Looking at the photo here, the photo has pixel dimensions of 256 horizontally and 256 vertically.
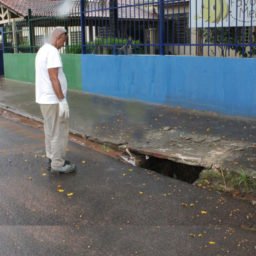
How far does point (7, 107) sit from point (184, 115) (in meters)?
4.80

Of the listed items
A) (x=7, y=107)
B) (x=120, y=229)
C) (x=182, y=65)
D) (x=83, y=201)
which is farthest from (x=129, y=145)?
(x=7, y=107)

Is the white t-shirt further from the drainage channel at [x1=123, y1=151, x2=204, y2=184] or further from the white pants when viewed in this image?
the drainage channel at [x1=123, y1=151, x2=204, y2=184]

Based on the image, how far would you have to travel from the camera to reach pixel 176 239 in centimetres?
325

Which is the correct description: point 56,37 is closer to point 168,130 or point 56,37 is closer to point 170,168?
point 170,168

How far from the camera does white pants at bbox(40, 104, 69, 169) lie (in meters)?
4.73

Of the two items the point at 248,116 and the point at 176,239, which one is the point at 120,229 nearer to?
the point at 176,239

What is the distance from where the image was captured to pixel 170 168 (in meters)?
5.29

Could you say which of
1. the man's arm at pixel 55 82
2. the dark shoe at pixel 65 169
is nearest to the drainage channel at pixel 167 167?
the dark shoe at pixel 65 169

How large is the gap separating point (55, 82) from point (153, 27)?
473 cm

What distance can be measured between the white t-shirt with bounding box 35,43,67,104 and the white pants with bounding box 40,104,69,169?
104mm

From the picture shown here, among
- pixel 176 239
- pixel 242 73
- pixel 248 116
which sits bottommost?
pixel 176 239

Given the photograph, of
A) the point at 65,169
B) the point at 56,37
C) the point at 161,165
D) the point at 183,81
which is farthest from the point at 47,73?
the point at 183,81

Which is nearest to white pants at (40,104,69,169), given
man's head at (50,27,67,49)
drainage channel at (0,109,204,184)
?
man's head at (50,27,67,49)

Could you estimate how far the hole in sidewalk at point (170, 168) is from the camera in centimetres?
502
